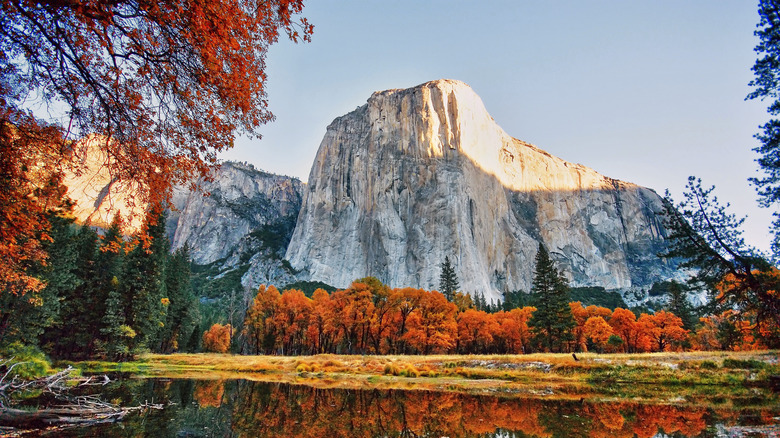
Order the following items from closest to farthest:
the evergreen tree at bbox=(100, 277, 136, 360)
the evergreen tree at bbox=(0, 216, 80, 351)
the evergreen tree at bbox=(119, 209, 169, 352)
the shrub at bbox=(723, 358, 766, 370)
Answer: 1. the shrub at bbox=(723, 358, 766, 370)
2. the evergreen tree at bbox=(0, 216, 80, 351)
3. the evergreen tree at bbox=(100, 277, 136, 360)
4. the evergreen tree at bbox=(119, 209, 169, 352)

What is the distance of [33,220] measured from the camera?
6996 millimetres

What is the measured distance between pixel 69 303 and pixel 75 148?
3277 cm

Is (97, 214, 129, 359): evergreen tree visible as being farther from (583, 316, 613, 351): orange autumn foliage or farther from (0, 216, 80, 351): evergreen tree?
(583, 316, 613, 351): orange autumn foliage

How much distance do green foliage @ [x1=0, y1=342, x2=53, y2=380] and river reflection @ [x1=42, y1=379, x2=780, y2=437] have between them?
3274 millimetres

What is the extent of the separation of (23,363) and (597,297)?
14614cm

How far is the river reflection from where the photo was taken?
8.80m

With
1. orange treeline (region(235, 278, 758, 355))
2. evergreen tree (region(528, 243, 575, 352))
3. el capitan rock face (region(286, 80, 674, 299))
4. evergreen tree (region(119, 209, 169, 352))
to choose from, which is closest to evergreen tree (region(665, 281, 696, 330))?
orange treeline (region(235, 278, 758, 355))

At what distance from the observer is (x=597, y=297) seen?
13212cm

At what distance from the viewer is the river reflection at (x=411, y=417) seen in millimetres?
8805

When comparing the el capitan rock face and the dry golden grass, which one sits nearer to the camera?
the dry golden grass

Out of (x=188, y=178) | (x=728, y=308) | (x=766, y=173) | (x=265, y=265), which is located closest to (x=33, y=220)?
(x=188, y=178)

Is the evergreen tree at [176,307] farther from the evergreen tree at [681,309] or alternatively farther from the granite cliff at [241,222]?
the granite cliff at [241,222]

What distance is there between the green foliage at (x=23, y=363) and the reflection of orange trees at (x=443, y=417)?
26.3 feet

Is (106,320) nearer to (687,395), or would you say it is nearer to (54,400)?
(54,400)
